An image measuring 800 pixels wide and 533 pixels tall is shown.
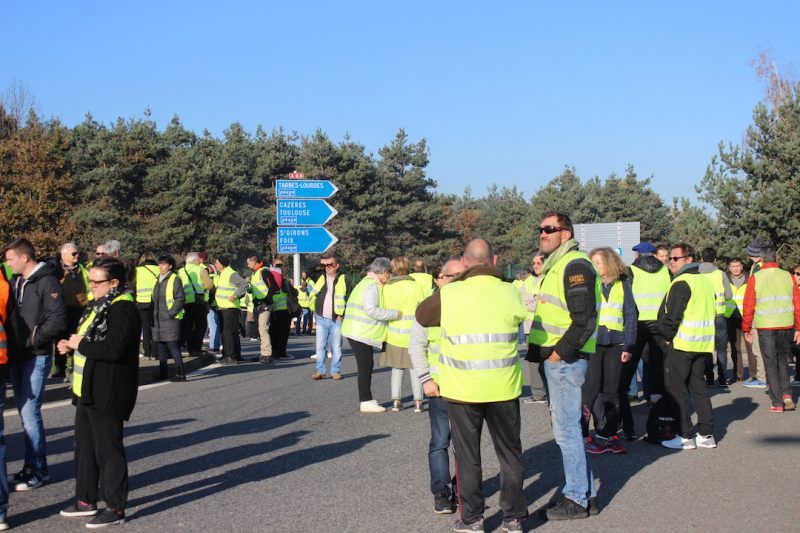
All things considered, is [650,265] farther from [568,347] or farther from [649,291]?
[568,347]

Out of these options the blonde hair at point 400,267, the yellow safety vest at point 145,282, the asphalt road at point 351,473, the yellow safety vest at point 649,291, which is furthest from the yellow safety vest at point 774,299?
the yellow safety vest at point 145,282

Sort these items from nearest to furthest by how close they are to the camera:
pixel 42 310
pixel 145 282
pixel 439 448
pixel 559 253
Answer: pixel 559 253 → pixel 439 448 → pixel 42 310 → pixel 145 282

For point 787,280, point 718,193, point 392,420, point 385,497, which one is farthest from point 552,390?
point 718,193

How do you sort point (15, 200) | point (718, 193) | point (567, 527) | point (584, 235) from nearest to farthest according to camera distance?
point (567, 527) < point (718, 193) < point (15, 200) < point (584, 235)

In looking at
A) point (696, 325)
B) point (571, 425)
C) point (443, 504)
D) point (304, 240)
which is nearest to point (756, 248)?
point (696, 325)

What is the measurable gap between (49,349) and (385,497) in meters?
3.04

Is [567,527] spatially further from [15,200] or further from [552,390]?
[15,200]

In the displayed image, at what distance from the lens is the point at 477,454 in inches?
233

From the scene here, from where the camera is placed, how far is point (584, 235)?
149 ft

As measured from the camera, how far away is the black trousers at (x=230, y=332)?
17984mm

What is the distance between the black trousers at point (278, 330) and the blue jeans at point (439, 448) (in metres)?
11.9

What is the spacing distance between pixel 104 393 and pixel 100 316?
53cm

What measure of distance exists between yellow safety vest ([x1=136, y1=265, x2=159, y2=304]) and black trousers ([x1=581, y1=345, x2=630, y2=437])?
8236 millimetres

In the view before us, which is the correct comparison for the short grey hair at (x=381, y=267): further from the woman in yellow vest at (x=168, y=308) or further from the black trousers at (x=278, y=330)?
the black trousers at (x=278, y=330)
